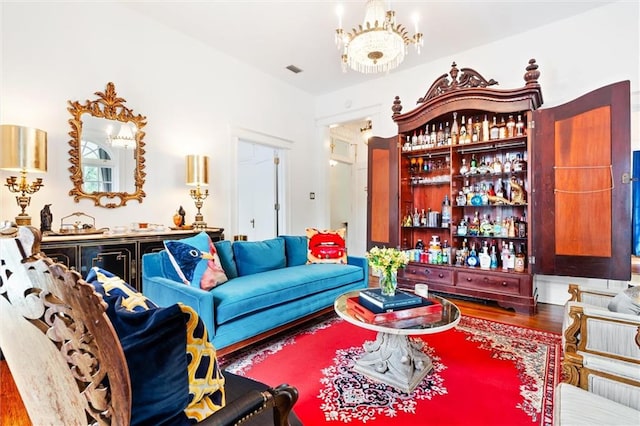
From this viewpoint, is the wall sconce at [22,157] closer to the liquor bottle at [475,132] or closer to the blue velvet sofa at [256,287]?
the blue velvet sofa at [256,287]

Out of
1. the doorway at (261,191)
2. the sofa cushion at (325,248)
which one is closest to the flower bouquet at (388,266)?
the sofa cushion at (325,248)

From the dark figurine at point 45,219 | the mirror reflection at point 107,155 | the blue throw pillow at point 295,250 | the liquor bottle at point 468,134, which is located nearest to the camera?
the dark figurine at point 45,219

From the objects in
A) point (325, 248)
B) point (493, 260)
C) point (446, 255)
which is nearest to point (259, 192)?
point (325, 248)

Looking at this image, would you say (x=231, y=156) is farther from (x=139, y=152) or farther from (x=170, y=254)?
(x=170, y=254)

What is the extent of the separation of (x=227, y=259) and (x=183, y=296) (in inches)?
30.0

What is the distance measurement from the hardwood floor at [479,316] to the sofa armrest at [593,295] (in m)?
0.93

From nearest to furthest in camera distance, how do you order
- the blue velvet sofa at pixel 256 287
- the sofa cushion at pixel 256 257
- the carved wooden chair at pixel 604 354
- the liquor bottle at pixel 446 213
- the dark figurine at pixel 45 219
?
the carved wooden chair at pixel 604 354 → the blue velvet sofa at pixel 256 287 → the dark figurine at pixel 45 219 → the sofa cushion at pixel 256 257 → the liquor bottle at pixel 446 213

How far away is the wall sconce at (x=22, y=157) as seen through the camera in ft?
7.89

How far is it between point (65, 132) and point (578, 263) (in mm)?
5218

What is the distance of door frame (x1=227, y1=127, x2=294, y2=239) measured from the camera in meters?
4.53

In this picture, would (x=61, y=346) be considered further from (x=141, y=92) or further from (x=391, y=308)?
(x=141, y=92)

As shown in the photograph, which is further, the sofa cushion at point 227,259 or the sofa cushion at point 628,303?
the sofa cushion at point 227,259

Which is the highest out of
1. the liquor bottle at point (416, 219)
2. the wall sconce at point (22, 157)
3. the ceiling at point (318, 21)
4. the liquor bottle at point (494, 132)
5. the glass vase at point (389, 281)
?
the ceiling at point (318, 21)

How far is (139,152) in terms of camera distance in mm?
3545
